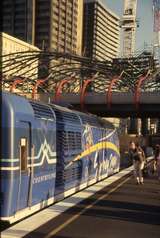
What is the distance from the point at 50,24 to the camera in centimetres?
16750

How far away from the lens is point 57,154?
1433cm

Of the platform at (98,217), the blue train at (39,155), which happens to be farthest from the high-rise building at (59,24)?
the platform at (98,217)

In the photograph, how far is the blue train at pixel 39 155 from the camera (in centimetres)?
1068

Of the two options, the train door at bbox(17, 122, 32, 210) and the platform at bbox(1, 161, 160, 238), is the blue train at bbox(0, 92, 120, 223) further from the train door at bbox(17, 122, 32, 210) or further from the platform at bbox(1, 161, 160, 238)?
the platform at bbox(1, 161, 160, 238)

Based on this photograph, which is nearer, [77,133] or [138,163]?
[77,133]

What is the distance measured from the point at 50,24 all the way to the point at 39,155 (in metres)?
158

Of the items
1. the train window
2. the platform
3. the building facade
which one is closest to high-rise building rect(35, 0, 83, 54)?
the building facade

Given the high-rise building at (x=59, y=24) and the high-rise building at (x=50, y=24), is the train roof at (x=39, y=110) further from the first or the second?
the high-rise building at (x=59, y=24)

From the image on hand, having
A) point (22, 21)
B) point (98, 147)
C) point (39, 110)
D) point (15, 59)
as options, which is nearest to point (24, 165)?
point (39, 110)

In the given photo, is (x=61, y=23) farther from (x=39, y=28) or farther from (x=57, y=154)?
(x=57, y=154)

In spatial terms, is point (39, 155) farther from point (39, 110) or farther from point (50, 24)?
point (50, 24)

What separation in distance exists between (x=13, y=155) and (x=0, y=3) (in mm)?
4742

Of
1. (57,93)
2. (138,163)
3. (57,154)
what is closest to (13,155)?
(57,154)

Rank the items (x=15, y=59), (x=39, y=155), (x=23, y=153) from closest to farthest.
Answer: (x=23, y=153) → (x=39, y=155) → (x=15, y=59)
